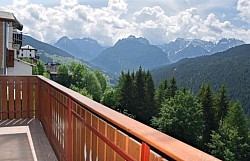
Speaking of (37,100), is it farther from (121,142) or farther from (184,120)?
(184,120)

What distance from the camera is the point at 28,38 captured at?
184 m

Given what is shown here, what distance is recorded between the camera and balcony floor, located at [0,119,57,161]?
3459mm

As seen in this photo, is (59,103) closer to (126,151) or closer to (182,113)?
(126,151)

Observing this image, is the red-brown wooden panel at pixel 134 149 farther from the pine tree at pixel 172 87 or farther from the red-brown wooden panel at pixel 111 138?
the pine tree at pixel 172 87

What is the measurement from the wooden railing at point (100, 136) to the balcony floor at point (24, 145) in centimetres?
12

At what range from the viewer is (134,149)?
1.21 m

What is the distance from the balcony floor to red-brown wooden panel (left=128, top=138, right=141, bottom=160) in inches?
95.5

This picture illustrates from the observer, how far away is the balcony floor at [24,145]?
346 centimetres

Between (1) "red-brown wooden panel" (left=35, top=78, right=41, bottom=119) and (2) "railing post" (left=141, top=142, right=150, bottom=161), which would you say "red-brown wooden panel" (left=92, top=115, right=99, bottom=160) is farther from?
(1) "red-brown wooden panel" (left=35, top=78, right=41, bottom=119)

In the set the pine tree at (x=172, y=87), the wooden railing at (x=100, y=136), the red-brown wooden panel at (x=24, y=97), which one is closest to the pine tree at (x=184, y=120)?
the pine tree at (x=172, y=87)

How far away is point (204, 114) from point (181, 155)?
3357cm

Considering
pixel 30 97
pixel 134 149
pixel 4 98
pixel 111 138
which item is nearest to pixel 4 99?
pixel 4 98

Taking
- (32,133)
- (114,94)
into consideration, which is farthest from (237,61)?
(32,133)

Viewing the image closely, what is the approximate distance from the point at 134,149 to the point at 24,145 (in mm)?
3093
